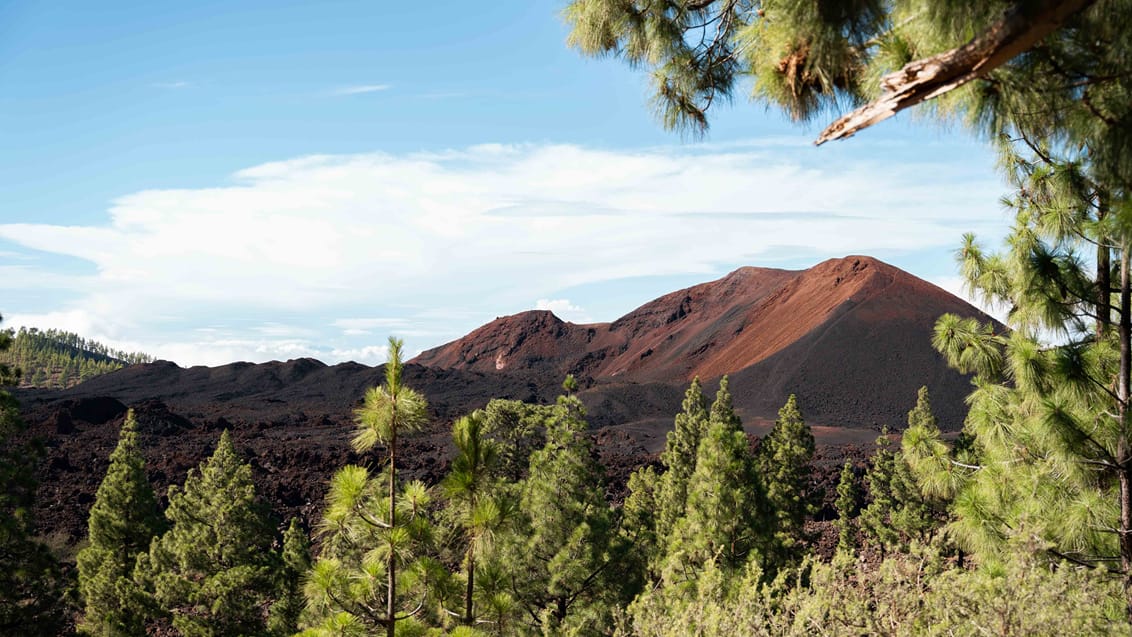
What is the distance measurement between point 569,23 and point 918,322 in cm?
6815

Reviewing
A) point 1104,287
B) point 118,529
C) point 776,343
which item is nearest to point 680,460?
point 118,529

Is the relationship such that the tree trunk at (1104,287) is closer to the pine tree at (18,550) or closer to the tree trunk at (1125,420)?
the tree trunk at (1125,420)

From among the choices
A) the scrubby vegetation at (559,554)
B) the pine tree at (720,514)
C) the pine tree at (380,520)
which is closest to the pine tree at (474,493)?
the scrubby vegetation at (559,554)

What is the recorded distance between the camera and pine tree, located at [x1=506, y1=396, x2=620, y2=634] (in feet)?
50.7

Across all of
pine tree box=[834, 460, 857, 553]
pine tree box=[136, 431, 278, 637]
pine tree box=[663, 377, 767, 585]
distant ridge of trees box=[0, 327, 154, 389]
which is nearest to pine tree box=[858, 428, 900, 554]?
pine tree box=[834, 460, 857, 553]

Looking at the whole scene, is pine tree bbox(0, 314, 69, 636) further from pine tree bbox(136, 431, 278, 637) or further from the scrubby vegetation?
pine tree bbox(136, 431, 278, 637)

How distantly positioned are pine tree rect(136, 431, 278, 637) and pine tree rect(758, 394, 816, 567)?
12636mm

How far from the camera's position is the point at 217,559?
56.8 ft

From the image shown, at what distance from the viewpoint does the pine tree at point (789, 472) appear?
24453mm

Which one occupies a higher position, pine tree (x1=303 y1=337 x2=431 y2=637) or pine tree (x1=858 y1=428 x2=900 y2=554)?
pine tree (x1=303 y1=337 x2=431 y2=637)

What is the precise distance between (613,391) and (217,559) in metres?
52.7

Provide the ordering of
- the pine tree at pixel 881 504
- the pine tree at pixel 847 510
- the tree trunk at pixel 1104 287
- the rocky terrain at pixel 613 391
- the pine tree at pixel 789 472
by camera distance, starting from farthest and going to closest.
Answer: the rocky terrain at pixel 613 391 < the pine tree at pixel 847 510 < the pine tree at pixel 881 504 < the pine tree at pixel 789 472 < the tree trunk at pixel 1104 287

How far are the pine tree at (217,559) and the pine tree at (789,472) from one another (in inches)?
497

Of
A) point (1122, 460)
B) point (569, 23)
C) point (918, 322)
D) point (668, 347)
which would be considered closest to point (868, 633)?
point (1122, 460)
